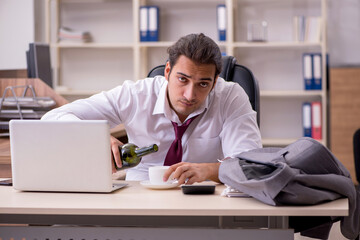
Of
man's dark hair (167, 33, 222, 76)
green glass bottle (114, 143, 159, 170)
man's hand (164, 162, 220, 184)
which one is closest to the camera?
man's hand (164, 162, 220, 184)

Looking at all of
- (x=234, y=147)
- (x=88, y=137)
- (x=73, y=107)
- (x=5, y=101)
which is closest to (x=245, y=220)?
(x=88, y=137)

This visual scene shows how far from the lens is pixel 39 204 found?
1.38 metres

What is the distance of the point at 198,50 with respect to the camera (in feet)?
6.53

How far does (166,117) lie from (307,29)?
2.93m

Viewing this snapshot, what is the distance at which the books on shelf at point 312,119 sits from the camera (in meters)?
4.72

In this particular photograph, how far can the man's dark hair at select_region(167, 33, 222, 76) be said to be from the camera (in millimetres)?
1975

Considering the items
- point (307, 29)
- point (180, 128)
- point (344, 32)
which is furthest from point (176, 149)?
point (344, 32)

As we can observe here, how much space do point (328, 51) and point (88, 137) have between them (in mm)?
3902

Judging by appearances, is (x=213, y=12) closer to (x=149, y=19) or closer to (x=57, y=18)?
(x=149, y=19)

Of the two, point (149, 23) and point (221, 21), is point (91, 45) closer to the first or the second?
point (149, 23)

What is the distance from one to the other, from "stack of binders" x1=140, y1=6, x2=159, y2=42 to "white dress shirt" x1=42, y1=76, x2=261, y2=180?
8.56 feet

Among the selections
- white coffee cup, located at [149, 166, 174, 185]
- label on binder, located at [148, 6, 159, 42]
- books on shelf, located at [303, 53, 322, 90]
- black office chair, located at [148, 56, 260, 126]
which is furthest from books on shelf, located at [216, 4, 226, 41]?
white coffee cup, located at [149, 166, 174, 185]

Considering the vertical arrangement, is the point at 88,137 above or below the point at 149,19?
below

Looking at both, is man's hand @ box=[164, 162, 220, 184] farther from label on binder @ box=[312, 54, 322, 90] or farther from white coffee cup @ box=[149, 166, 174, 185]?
label on binder @ box=[312, 54, 322, 90]
